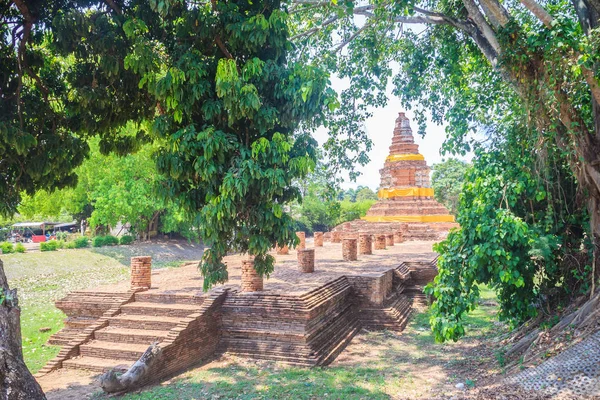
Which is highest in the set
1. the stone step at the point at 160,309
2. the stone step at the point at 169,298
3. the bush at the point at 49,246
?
the bush at the point at 49,246

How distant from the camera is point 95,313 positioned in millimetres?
9117

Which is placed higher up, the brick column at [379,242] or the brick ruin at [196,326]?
the brick column at [379,242]

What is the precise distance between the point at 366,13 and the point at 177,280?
281 inches

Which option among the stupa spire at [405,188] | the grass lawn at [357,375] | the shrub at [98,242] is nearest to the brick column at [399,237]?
the stupa spire at [405,188]

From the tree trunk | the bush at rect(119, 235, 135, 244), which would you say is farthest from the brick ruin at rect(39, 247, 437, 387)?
the bush at rect(119, 235, 135, 244)

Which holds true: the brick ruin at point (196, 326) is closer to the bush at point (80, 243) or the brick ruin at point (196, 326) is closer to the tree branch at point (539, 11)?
the tree branch at point (539, 11)

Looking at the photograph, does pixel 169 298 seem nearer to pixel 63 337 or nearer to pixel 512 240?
pixel 63 337

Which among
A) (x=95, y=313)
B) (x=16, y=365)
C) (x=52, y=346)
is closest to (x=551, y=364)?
(x=16, y=365)

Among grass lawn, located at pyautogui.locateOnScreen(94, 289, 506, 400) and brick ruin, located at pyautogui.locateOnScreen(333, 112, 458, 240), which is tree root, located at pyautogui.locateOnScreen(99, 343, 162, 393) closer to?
grass lawn, located at pyautogui.locateOnScreen(94, 289, 506, 400)

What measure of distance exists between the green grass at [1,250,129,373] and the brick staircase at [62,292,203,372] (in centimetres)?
103

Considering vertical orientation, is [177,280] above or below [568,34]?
below

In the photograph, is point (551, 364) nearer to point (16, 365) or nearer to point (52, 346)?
point (16, 365)

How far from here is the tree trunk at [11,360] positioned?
4.32m

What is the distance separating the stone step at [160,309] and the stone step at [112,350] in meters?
0.72
